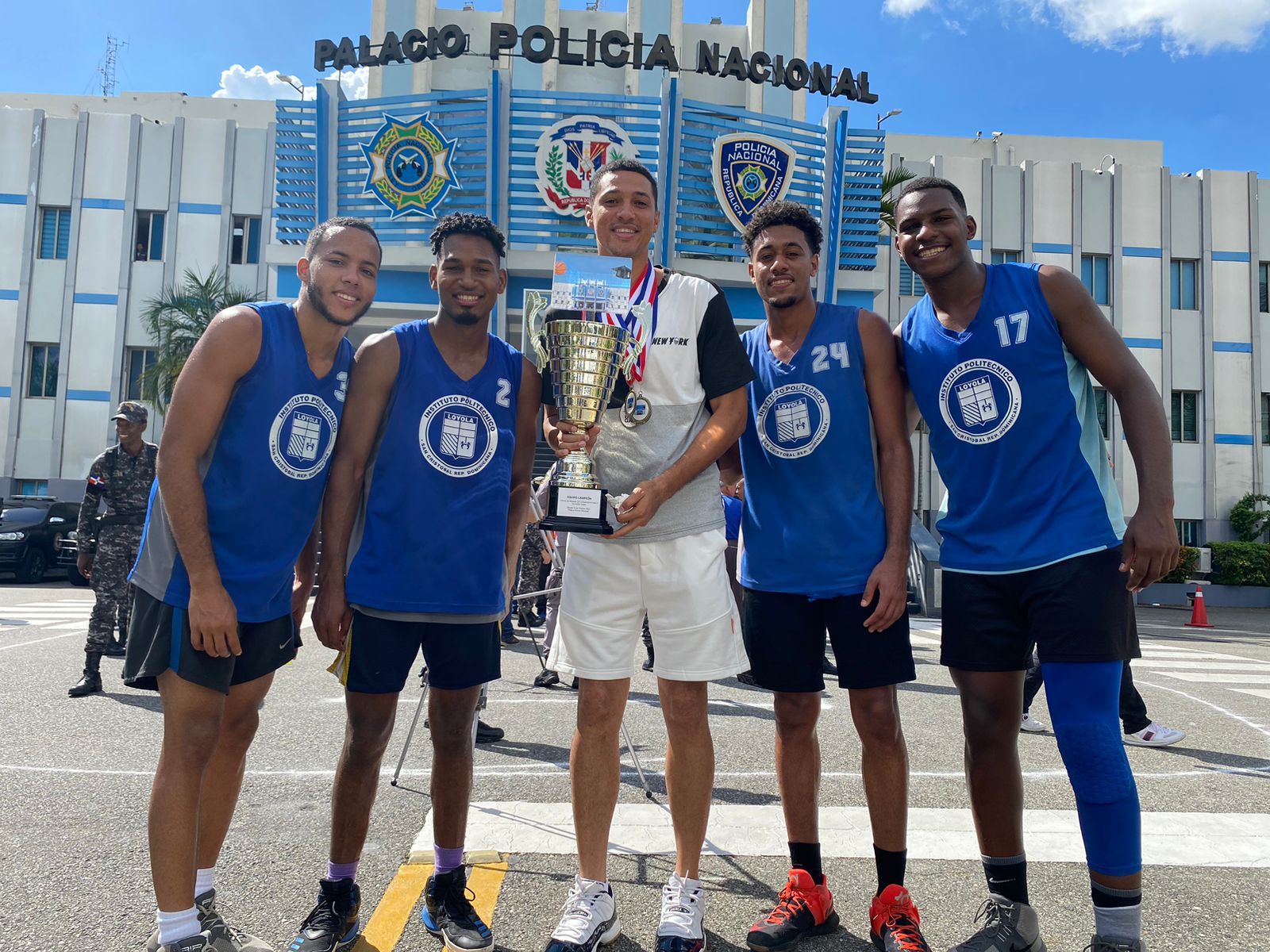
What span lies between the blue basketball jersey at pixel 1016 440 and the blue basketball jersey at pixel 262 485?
2160 millimetres

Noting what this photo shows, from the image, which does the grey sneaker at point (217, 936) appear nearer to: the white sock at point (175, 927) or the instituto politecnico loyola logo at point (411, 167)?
the white sock at point (175, 927)

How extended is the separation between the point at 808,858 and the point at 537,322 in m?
2.11

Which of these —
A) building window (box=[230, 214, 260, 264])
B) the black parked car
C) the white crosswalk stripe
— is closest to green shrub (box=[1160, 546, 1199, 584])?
the white crosswalk stripe

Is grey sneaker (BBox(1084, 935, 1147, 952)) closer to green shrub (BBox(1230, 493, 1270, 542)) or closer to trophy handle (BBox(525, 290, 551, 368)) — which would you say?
trophy handle (BBox(525, 290, 551, 368))

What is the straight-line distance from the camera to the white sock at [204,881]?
107 inches

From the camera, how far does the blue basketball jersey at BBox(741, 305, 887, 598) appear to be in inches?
120

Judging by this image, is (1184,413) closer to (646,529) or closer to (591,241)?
(591,241)

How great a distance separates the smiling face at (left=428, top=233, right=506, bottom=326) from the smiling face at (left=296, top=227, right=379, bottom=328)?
25 centimetres

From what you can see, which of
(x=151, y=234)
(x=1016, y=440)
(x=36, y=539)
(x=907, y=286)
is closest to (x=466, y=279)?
(x=1016, y=440)

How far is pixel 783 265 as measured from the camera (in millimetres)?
3207

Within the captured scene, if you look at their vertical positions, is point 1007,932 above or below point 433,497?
below

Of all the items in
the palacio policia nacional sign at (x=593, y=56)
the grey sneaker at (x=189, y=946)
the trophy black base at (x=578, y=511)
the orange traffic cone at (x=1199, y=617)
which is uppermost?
the palacio policia nacional sign at (x=593, y=56)

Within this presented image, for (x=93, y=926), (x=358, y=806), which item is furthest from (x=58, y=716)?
(x=358, y=806)

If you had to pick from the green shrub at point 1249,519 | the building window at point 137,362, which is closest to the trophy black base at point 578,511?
the building window at point 137,362
